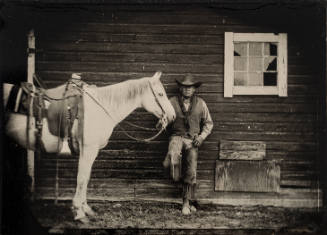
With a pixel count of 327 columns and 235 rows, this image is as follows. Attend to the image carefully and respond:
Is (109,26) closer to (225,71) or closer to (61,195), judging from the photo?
(225,71)

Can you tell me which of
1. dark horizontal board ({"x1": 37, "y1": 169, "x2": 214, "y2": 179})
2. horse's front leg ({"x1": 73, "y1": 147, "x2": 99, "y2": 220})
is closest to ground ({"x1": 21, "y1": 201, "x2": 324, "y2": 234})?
horse's front leg ({"x1": 73, "y1": 147, "x2": 99, "y2": 220})

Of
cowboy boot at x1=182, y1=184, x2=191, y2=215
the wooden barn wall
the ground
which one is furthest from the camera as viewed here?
the wooden barn wall

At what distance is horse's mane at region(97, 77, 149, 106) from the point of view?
16.7ft

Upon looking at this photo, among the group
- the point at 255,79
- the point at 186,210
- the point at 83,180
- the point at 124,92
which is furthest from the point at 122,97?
the point at 255,79

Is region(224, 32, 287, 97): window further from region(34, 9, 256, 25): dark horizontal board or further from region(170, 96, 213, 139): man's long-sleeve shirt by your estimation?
region(170, 96, 213, 139): man's long-sleeve shirt

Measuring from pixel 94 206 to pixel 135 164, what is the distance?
0.90 meters

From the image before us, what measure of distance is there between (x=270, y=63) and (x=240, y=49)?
1.71ft

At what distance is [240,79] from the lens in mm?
5461

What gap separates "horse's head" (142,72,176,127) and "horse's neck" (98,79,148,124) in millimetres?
100

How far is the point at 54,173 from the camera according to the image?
5.44 m

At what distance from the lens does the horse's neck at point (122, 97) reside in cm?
511

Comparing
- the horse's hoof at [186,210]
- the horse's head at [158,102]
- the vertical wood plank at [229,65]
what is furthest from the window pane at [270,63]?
the horse's hoof at [186,210]

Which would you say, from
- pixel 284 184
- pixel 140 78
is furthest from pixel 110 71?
pixel 284 184

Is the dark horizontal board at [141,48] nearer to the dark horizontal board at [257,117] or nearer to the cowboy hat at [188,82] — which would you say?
the cowboy hat at [188,82]
